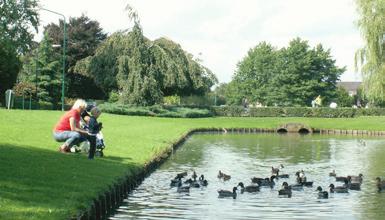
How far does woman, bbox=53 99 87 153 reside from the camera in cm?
1819

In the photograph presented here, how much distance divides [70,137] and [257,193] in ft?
18.2

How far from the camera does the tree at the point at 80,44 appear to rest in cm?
7431

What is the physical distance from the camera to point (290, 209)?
14.7 meters

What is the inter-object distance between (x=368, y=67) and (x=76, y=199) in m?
39.8

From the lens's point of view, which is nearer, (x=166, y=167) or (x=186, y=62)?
(x=166, y=167)

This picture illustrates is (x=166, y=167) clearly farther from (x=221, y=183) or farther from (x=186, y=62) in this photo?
(x=186, y=62)

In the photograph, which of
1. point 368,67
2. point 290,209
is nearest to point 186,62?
point 368,67

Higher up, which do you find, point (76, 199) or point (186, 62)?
point (186, 62)

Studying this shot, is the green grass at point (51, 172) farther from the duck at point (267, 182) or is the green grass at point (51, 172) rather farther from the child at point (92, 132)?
the duck at point (267, 182)

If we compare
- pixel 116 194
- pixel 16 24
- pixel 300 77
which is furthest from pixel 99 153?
pixel 300 77

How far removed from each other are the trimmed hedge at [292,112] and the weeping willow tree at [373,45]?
72.9 feet

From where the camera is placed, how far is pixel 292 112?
72.0m

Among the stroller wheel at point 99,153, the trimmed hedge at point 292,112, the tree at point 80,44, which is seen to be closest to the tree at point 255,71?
the trimmed hedge at point 292,112

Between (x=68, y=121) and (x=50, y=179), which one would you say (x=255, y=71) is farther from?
(x=50, y=179)
